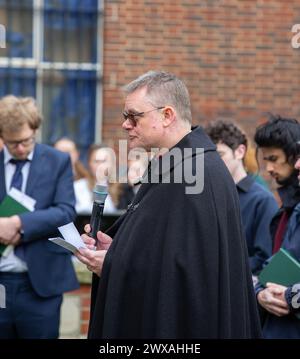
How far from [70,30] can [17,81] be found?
806mm

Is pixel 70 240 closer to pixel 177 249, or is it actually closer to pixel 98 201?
pixel 98 201

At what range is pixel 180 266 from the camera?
133 inches

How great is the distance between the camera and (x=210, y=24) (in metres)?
8.77

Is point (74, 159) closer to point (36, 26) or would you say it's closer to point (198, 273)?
point (36, 26)

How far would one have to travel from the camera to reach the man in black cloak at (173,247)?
Result: 3.40 metres

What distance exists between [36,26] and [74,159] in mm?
1675

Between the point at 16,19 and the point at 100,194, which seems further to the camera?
the point at 16,19

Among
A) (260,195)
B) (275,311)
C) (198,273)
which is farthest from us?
(260,195)

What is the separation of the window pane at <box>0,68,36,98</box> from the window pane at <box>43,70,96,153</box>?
15 centimetres

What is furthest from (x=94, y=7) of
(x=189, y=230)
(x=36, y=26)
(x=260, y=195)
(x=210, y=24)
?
(x=189, y=230)

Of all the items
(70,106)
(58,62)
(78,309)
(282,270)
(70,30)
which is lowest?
(78,309)

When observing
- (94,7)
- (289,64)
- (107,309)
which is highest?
(94,7)

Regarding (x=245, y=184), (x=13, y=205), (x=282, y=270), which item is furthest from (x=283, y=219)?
(x=13, y=205)
